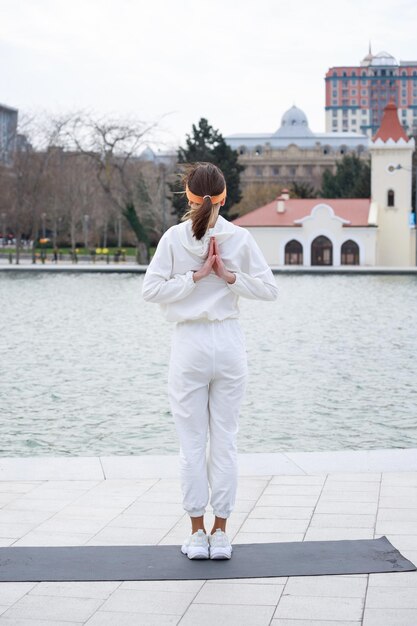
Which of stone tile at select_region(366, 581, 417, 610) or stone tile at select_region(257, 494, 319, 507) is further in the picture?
stone tile at select_region(257, 494, 319, 507)

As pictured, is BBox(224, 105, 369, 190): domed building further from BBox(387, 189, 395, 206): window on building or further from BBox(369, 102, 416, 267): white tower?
BBox(387, 189, 395, 206): window on building

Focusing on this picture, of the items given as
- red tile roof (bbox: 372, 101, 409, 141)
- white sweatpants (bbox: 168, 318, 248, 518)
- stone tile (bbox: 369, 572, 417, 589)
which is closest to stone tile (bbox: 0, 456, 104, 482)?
white sweatpants (bbox: 168, 318, 248, 518)

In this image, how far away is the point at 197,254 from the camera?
5.33 meters

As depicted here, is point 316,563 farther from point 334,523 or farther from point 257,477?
point 257,477

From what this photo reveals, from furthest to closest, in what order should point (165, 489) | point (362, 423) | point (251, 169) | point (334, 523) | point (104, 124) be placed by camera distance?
point (251, 169) < point (104, 124) < point (362, 423) < point (165, 489) < point (334, 523)

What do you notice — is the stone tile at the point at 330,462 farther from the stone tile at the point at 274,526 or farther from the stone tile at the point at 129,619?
the stone tile at the point at 129,619

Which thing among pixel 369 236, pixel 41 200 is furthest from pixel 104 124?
pixel 369 236

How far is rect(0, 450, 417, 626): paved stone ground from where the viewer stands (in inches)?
177

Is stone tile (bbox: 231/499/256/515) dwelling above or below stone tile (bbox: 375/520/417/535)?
below

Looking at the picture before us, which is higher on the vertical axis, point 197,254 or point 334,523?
point 197,254

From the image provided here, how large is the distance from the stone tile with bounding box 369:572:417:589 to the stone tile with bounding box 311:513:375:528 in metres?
0.97

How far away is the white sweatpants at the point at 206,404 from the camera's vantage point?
17.2 ft

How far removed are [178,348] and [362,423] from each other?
23.4 ft

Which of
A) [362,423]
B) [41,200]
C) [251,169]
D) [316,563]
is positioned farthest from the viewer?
[251,169]
